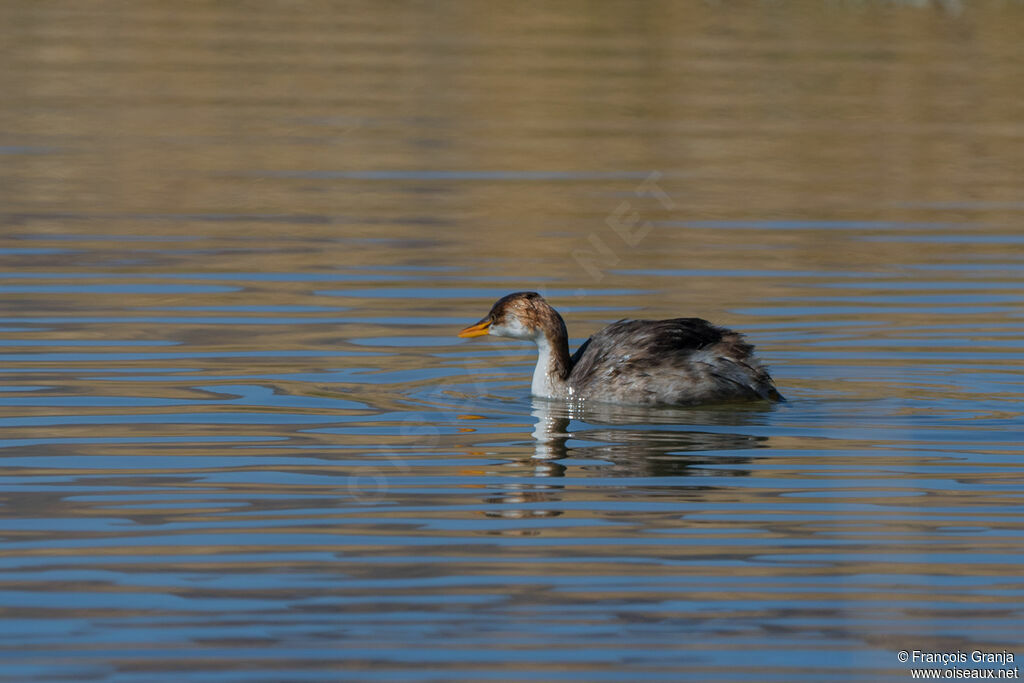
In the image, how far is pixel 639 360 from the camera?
43.0 ft

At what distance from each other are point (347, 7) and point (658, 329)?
26717 mm

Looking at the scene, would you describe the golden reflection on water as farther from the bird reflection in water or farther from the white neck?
the white neck

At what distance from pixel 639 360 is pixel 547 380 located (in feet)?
2.22

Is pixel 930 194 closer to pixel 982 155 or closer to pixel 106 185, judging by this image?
pixel 982 155

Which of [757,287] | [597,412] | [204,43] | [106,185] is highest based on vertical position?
[204,43]

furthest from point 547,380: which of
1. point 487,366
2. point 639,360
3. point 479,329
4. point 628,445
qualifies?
point 628,445

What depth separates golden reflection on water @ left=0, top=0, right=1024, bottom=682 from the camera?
8.34 metres

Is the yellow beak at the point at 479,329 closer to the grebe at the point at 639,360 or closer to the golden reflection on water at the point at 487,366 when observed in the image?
the grebe at the point at 639,360

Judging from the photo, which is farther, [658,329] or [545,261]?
[545,261]

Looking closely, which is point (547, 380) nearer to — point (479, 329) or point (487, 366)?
point (479, 329)

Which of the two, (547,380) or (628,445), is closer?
(628,445)

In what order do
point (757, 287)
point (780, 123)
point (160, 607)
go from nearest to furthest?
1. point (160, 607)
2. point (757, 287)
3. point (780, 123)

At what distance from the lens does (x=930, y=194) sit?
21.2 metres

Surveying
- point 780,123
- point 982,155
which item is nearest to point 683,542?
point 982,155
